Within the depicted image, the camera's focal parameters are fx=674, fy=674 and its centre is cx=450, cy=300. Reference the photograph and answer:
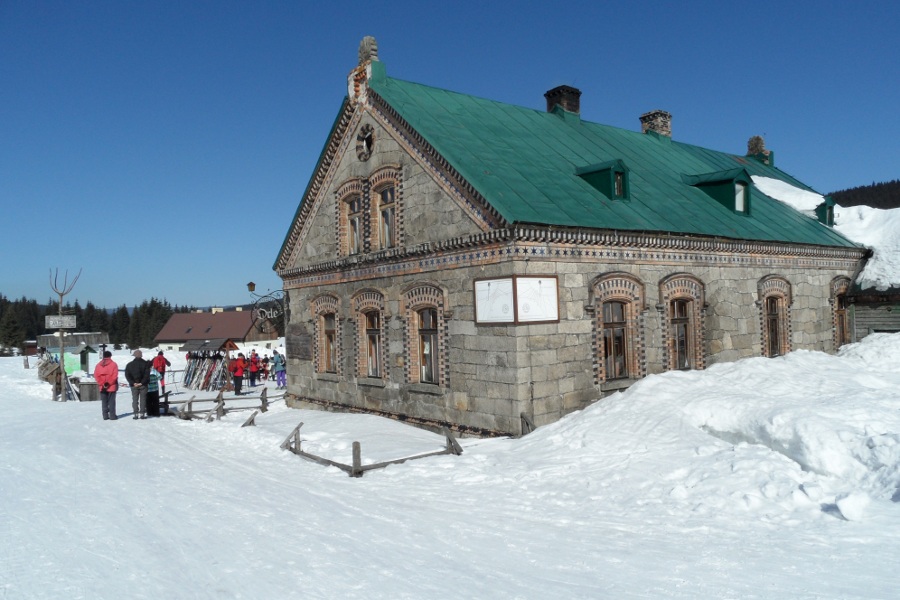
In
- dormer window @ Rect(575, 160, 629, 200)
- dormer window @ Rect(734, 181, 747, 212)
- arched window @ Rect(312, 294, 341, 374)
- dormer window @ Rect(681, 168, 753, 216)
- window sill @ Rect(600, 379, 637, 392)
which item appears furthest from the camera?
dormer window @ Rect(734, 181, 747, 212)

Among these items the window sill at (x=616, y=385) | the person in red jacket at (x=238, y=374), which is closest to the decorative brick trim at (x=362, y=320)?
the window sill at (x=616, y=385)

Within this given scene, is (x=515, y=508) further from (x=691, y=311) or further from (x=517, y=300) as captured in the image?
(x=691, y=311)

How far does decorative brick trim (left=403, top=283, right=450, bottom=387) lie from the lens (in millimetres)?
13664

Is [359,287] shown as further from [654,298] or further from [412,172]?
[654,298]

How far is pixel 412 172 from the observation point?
14500 mm

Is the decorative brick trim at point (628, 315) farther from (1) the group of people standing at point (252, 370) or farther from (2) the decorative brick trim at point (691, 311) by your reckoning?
(1) the group of people standing at point (252, 370)

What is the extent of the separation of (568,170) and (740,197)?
5.83 metres

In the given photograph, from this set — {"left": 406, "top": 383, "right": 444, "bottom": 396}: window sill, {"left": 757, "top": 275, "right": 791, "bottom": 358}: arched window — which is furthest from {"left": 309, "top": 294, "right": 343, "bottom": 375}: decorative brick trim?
{"left": 757, "top": 275, "right": 791, "bottom": 358}: arched window

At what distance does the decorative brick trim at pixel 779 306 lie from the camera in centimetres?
1683

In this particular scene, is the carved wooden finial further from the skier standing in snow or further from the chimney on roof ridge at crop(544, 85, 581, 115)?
the skier standing in snow

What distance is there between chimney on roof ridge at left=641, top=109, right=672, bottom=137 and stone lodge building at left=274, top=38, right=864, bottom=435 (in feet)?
10.1

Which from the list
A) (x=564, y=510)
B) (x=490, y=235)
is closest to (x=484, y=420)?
(x=490, y=235)

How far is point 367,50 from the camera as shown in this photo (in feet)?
53.4

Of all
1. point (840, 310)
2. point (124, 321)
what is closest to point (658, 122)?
point (840, 310)
